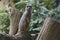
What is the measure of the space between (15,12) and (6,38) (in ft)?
1.14

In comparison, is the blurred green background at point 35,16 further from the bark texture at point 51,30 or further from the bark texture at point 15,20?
the bark texture at point 51,30

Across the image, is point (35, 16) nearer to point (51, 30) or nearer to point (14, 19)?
point (14, 19)

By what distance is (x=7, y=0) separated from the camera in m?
2.83

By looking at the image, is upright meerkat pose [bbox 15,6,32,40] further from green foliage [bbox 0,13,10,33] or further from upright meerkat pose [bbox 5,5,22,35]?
green foliage [bbox 0,13,10,33]

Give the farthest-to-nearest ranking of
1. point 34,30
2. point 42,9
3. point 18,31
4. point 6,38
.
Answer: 1. point 42,9
2. point 34,30
3. point 18,31
4. point 6,38

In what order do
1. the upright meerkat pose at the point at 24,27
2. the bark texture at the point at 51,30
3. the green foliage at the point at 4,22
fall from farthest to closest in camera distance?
the green foliage at the point at 4,22 < the upright meerkat pose at the point at 24,27 < the bark texture at the point at 51,30

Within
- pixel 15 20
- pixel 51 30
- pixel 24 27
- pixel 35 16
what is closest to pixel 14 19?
pixel 15 20

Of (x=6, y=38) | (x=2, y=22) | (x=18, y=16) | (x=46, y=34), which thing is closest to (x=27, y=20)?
(x=18, y=16)

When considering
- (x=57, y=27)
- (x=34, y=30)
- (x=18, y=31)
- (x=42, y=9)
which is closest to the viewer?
(x=57, y=27)

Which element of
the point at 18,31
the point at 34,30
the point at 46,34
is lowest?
the point at 34,30

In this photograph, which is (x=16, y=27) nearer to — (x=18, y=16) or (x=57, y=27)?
(x=18, y=16)

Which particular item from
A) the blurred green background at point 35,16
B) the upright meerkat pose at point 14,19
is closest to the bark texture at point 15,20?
the upright meerkat pose at point 14,19

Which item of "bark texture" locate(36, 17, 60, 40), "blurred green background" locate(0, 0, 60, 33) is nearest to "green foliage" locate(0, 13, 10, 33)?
"blurred green background" locate(0, 0, 60, 33)

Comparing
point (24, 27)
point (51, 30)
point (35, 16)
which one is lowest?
point (35, 16)
